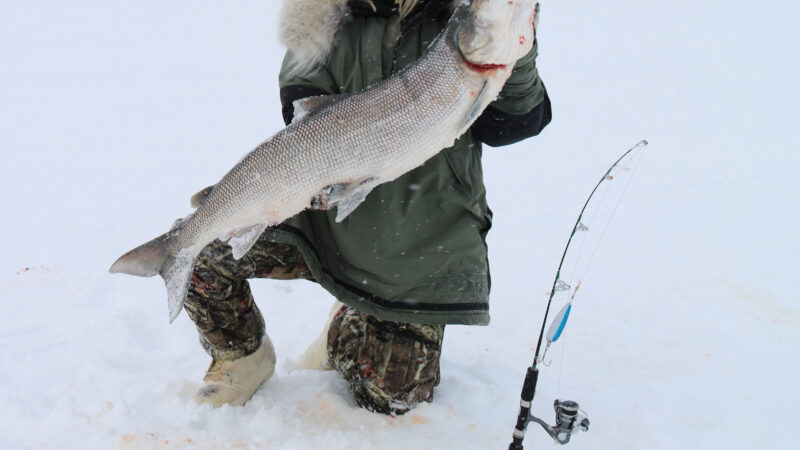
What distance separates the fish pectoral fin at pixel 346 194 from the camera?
2.22m

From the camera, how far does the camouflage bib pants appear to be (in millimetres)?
2699

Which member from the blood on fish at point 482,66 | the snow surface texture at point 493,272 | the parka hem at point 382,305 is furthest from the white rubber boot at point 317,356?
the blood on fish at point 482,66

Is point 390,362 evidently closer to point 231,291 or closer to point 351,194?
point 231,291

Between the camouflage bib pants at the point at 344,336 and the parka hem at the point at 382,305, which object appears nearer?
the parka hem at the point at 382,305

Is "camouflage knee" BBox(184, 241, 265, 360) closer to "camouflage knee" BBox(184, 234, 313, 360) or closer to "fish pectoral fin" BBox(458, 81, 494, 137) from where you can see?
"camouflage knee" BBox(184, 234, 313, 360)

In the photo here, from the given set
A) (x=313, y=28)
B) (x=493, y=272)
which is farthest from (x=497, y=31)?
(x=493, y=272)

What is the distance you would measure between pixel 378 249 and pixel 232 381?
84cm

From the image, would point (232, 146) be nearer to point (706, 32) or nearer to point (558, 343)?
point (558, 343)

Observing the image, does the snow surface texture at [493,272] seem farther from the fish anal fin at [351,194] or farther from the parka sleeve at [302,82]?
the fish anal fin at [351,194]

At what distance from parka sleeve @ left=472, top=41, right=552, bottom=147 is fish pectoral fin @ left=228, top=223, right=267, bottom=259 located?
3.08 ft

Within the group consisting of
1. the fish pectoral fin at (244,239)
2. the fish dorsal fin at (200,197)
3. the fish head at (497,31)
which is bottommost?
the fish pectoral fin at (244,239)

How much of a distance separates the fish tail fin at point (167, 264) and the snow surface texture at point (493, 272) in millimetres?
588

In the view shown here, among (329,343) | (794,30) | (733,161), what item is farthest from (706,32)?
(329,343)

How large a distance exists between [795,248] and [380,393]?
326 cm
